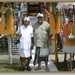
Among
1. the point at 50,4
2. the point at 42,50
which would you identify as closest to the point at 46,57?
the point at 42,50

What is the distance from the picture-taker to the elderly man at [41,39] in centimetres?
647

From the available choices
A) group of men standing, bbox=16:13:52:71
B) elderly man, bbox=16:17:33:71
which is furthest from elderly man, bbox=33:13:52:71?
elderly man, bbox=16:17:33:71

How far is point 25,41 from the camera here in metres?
6.64

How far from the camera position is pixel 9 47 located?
670cm

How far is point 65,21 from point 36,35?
625 millimetres

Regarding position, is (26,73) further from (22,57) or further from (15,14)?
(15,14)

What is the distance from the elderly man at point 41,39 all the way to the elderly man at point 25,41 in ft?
0.37

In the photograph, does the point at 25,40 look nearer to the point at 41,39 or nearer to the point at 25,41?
the point at 25,41

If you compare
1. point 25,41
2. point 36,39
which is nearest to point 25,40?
point 25,41

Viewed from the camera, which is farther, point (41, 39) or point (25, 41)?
point (25, 41)

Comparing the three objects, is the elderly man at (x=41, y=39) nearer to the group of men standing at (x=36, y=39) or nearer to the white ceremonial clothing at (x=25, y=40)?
the group of men standing at (x=36, y=39)

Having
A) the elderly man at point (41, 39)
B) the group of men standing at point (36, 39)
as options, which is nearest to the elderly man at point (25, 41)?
the group of men standing at point (36, 39)

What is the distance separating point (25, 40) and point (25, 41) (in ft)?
0.06

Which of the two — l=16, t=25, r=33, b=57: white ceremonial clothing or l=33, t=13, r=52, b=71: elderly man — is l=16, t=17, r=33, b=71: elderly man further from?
l=33, t=13, r=52, b=71: elderly man
